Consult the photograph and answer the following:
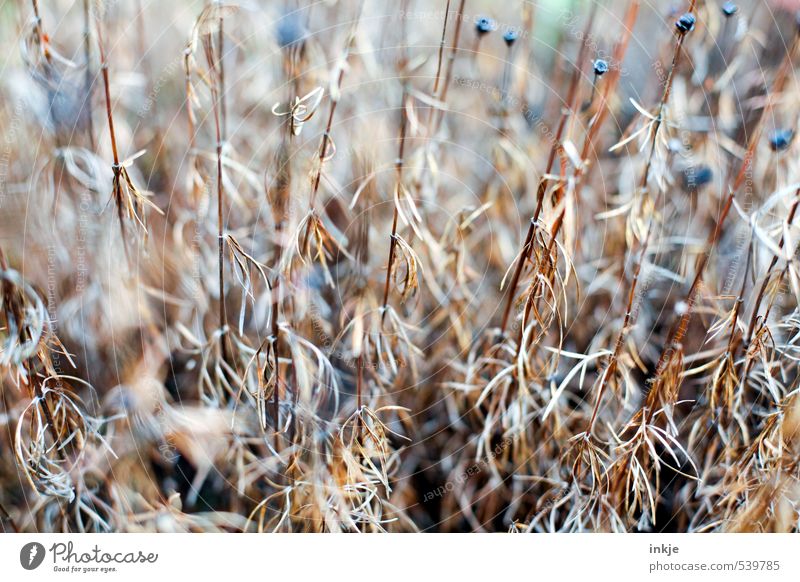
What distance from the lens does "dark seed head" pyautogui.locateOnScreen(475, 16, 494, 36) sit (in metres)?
0.60

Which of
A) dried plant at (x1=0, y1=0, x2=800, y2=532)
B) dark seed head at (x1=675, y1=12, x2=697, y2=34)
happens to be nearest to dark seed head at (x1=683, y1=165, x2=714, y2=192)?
dried plant at (x1=0, y1=0, x2=800, y2=532)

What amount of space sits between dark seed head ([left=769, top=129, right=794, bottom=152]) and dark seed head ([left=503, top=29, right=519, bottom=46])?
27cm

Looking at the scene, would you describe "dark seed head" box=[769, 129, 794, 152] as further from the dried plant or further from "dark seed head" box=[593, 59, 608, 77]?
"dark seed head" box=[593, 59, 608, 77]

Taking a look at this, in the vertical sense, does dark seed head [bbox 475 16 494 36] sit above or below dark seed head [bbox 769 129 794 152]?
above

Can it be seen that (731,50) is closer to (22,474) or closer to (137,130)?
(137,130)

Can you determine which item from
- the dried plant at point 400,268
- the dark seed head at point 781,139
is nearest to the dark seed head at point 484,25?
the dried plant at point 400,268

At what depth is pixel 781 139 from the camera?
2.09ft

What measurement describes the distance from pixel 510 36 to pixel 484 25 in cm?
3

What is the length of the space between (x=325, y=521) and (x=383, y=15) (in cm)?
49

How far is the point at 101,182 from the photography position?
0.62 metres

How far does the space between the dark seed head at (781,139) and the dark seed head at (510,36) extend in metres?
0.27

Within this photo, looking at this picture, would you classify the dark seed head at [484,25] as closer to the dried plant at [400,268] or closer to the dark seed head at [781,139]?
the dried plant at [400,268]

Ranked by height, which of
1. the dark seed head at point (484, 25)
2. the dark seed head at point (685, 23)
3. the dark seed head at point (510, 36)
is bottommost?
the dark seed head at point (510, 36)

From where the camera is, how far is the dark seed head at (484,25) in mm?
603
